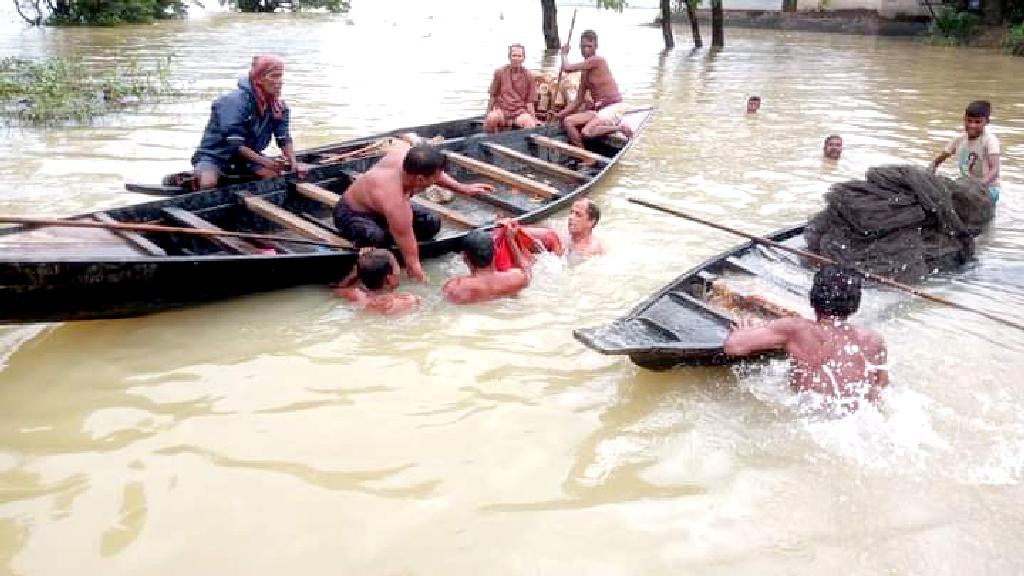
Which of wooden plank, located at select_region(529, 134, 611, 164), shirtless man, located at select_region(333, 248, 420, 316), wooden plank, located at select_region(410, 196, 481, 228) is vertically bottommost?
shirtless man, located at select_region(333, 248, 420, 316)

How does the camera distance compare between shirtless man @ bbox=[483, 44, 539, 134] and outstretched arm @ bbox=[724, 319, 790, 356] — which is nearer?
outstretched arm @ bbox=[724, 319, 790, 356]

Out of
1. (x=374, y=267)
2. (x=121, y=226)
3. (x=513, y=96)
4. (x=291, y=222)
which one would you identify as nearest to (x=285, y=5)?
(x=513, y=96)

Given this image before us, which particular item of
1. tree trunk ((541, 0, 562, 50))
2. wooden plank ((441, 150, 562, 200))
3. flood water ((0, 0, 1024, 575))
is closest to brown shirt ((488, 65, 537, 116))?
wooden plank ((441, 150, 562, 200))

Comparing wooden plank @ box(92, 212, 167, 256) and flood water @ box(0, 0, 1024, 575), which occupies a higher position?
wooden plank @ box(92, 212, 167, 256)

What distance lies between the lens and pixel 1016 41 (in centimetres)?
1997

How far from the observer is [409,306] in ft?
16.3

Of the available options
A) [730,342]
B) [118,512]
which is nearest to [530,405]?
[730,342]

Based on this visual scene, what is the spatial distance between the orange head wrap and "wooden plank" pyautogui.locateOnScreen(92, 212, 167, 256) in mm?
1674

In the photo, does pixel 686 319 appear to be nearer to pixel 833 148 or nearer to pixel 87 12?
pixel 833 148

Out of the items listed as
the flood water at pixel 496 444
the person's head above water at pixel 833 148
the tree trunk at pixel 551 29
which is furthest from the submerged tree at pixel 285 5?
the person's head above water at pixel 833 148

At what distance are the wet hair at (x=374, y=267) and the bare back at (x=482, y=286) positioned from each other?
0.48 metres

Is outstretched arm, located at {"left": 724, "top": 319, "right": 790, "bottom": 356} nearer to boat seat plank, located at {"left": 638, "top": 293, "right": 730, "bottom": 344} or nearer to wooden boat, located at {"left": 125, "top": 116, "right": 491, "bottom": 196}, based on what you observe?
boat seat plank, located at {"left": 638, "top": 293, "right": 730, "bottom": 344}

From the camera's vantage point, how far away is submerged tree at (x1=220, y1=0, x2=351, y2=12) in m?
38.6

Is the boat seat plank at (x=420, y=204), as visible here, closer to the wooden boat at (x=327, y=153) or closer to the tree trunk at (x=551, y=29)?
the wooden boat at (x=327, y=153)
